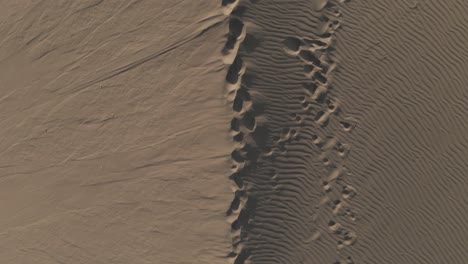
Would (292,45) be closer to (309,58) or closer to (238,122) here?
(309,58)

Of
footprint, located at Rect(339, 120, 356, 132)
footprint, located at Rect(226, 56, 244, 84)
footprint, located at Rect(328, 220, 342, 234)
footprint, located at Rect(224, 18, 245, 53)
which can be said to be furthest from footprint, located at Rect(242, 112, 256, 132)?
footprint, located at Rect(328, 220, 342, 234)

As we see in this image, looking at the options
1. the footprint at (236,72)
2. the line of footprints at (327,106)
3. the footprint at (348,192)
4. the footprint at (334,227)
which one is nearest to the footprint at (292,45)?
the line of footprints at (327,106)

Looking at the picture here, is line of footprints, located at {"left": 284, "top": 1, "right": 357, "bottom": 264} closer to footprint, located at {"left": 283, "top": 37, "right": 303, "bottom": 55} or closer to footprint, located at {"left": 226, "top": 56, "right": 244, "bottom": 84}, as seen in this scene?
footprint, located at {"left": 283, "top": 37, "right": 303, "bottom": 55}

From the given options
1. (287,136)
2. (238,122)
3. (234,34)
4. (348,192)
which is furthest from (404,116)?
(234,34)

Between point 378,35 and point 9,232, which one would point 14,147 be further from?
point 378,35

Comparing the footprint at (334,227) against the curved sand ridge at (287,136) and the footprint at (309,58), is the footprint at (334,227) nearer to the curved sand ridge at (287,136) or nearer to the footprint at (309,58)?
the curved sand ridge at (287,136)

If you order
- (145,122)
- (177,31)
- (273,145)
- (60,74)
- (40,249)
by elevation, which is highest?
(177,31)

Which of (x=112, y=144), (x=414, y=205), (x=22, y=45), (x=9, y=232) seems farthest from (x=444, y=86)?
(x=9, y=232)
